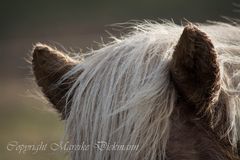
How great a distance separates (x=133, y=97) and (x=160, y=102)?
0.31 ft

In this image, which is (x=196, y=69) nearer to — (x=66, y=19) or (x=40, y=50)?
(x=40, y=50)

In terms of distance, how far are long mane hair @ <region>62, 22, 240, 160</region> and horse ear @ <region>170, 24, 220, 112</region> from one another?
0.26 ft

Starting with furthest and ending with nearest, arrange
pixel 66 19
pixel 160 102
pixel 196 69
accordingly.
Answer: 1. pixel 66 19
2. pixel 160 102
3. pixel 196 69

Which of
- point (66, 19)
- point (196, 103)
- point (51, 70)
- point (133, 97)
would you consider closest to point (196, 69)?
point (196, 103)

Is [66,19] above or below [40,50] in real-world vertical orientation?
below

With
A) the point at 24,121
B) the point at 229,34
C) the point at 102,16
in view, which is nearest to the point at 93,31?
the point at 102,16

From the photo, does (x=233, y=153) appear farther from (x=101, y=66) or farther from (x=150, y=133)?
(x=101, y=66)

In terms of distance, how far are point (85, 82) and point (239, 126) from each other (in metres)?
0.59

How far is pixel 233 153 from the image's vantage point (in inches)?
90.3

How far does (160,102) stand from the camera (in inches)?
89.4

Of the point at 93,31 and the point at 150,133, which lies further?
the point at 93,31

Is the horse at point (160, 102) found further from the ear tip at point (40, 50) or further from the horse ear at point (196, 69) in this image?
the ear tip at point (40, 50)

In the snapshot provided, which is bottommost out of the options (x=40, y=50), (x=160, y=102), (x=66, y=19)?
(x=66, y=19)

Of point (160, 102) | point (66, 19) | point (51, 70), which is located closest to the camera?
point (160, 102)
